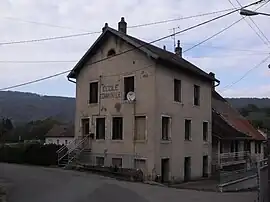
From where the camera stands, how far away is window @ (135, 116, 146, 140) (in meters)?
28.6

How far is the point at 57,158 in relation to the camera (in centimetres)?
3419

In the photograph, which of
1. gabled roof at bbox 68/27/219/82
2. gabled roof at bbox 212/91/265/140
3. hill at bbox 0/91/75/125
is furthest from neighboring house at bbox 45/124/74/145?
gabled roof at bbox 68/27/219/82

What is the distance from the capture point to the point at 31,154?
3609 centimetres

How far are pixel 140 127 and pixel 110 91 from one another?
3668 mm

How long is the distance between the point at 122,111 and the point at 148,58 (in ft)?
13.4

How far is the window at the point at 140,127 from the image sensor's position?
A: 28.6m

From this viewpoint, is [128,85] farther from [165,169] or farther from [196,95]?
[196,95]

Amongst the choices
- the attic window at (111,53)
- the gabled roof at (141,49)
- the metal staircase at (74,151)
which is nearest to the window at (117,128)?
the metal staircase at (74,151)

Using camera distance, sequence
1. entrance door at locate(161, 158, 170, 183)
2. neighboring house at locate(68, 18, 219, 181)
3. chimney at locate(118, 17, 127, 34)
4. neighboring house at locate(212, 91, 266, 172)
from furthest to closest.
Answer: neighboring house at locate(212, 91, 266, 172) → chimney at locate(118, 17, 127, 34) → entrance door at locate(161, 158, 170, 183) → neighboring house at locate(68, 18, 219, 181)

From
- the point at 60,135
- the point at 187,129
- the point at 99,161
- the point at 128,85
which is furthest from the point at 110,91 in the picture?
the point at 60,135

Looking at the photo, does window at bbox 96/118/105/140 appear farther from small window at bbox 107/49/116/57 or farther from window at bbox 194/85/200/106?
window at bbox 194/85/200/106

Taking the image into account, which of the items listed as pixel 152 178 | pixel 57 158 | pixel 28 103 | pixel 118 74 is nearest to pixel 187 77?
pixel 118 74

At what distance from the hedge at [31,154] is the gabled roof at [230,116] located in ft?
52.2

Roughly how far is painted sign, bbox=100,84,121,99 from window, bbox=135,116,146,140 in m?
2.35
